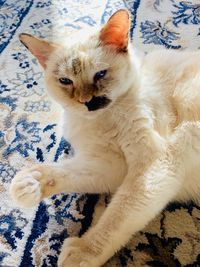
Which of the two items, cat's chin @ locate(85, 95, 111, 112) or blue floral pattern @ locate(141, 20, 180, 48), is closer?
cat's chin @ locate(85, 95, 111, 112)

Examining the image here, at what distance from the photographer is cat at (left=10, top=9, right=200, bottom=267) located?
3.14 feet

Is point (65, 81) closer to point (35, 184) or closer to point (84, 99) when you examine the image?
point (84, 99)

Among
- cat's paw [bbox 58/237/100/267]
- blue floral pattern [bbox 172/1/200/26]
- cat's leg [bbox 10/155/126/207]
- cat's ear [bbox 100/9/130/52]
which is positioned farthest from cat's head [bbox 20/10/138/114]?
blue floral pattern [bbox 172/1/200/26]

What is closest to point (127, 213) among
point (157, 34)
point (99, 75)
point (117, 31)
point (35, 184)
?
point (35, 184)

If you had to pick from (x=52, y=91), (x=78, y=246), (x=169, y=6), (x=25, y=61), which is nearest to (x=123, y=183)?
(x=78, y=246)

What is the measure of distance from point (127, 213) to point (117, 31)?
456 mm

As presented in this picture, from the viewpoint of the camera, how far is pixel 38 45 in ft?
3.51

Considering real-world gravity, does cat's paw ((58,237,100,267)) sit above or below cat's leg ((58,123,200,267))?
below

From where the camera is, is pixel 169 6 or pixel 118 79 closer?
pixel 118 79

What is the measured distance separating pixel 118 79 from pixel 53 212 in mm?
406

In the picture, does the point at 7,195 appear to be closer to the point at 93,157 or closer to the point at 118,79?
the point at 93,157

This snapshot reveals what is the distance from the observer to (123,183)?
3.32 ft

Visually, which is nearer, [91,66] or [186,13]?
[91,66]

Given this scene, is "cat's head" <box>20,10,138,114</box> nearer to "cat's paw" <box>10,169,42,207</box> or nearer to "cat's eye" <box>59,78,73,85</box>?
"cat's eye" <box>59,78,73,85</box>
